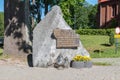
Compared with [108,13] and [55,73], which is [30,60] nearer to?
[55,73]

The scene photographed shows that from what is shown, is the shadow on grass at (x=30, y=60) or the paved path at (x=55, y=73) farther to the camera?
the shadow on grass at (x=30, y=60)

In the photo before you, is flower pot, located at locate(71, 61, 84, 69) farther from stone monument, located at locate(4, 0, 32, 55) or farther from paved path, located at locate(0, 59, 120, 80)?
stone monument, located at locate(4, 0, 32, 55)

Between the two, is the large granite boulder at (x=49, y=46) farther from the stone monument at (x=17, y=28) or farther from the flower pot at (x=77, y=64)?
the stone monument at (x=17, y=28)

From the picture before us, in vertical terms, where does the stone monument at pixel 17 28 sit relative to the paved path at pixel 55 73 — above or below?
above

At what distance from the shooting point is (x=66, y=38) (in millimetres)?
17703

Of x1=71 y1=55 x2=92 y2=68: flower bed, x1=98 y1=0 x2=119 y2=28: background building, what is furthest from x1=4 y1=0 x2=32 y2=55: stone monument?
x1=98 y1=0 x2=119 y2=28: background building

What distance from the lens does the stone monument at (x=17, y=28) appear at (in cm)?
1978

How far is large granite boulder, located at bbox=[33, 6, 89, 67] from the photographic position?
56.5 feet

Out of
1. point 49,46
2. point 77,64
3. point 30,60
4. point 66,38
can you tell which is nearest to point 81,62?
point 77,64

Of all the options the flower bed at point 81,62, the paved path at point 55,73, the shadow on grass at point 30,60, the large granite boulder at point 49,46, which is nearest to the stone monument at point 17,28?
the shadow on grass at point 30,60

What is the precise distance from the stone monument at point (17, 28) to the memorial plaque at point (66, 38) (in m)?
2.49

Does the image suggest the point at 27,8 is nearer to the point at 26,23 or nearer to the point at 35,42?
the point at 26,23

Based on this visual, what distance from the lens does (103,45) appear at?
33.6 m

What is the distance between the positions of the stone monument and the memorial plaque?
2485 mm
